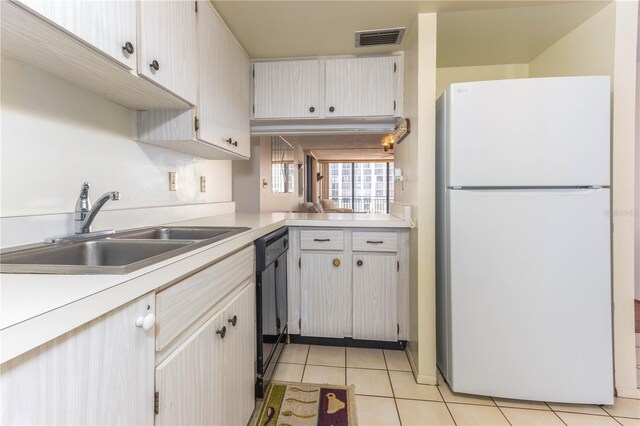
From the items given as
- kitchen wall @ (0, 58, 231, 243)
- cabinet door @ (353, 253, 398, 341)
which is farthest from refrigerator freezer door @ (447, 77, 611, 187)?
kitchen wall @ (0, 58, 231, 243)

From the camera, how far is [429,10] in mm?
1693

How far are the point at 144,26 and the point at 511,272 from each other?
1880 mm

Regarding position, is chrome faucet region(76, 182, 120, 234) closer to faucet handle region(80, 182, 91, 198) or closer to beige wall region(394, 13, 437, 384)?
faucet handle region(80, 182, 91, 198)

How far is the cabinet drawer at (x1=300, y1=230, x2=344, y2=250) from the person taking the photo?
2.09 m

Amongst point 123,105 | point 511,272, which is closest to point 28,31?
point 123,105

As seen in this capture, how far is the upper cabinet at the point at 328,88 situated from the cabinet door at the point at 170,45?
864 mm

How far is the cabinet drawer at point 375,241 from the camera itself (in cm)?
203

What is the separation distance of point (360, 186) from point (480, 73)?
23.7 feet

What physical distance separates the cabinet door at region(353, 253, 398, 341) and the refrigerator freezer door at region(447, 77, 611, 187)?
2.52 feet

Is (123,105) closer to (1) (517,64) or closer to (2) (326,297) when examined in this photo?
(2) (326,297)

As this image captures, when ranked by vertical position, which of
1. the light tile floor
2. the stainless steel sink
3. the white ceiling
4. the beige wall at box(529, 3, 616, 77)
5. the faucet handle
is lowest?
the light tile floor

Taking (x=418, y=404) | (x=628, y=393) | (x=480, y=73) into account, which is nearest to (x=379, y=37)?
(x=480, y=73)

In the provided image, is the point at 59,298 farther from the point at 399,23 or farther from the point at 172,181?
the point at 399,23

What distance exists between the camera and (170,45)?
1232 millimetres
